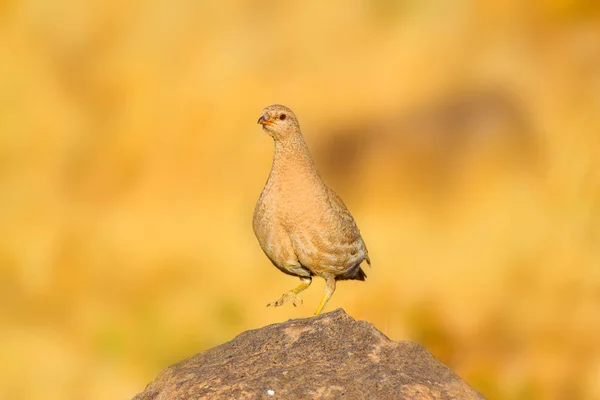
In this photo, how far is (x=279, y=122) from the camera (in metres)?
8.94

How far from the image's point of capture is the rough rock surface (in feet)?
21.7

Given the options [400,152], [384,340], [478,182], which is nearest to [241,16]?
[400,152]

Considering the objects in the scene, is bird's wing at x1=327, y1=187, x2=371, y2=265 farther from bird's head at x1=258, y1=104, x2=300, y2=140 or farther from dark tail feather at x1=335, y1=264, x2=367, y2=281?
bird's head at x1=258, y1=104, x2=300, y2=140

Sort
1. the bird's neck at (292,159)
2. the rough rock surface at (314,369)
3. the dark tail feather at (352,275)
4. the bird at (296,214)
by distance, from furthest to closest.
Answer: the dark tail feather at (352,275) < the bird's neck at (292,159) < the bird at (296,214) < the rough rock surface at (314,369)

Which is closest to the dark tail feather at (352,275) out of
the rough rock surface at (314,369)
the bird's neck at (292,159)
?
the bird's neck at (292,159)

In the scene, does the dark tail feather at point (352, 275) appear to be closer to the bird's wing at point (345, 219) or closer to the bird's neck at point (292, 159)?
the bird's wing at point (345, 219)

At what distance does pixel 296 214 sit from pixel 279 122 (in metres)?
0.83

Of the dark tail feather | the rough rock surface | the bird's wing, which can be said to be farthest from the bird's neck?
the rough rock surface

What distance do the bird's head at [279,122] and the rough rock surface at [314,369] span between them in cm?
202

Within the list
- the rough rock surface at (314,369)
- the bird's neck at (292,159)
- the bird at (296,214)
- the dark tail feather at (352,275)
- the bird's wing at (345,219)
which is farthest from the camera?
the dark tail feather at (352,275)

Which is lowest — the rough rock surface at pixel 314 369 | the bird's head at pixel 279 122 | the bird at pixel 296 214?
the rough rock surface at pixel 314 369

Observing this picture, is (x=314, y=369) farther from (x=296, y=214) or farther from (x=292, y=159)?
(x=292, y=159)

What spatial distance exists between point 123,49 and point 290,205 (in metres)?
Answer: 7.64

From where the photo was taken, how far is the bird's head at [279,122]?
8.91 m
